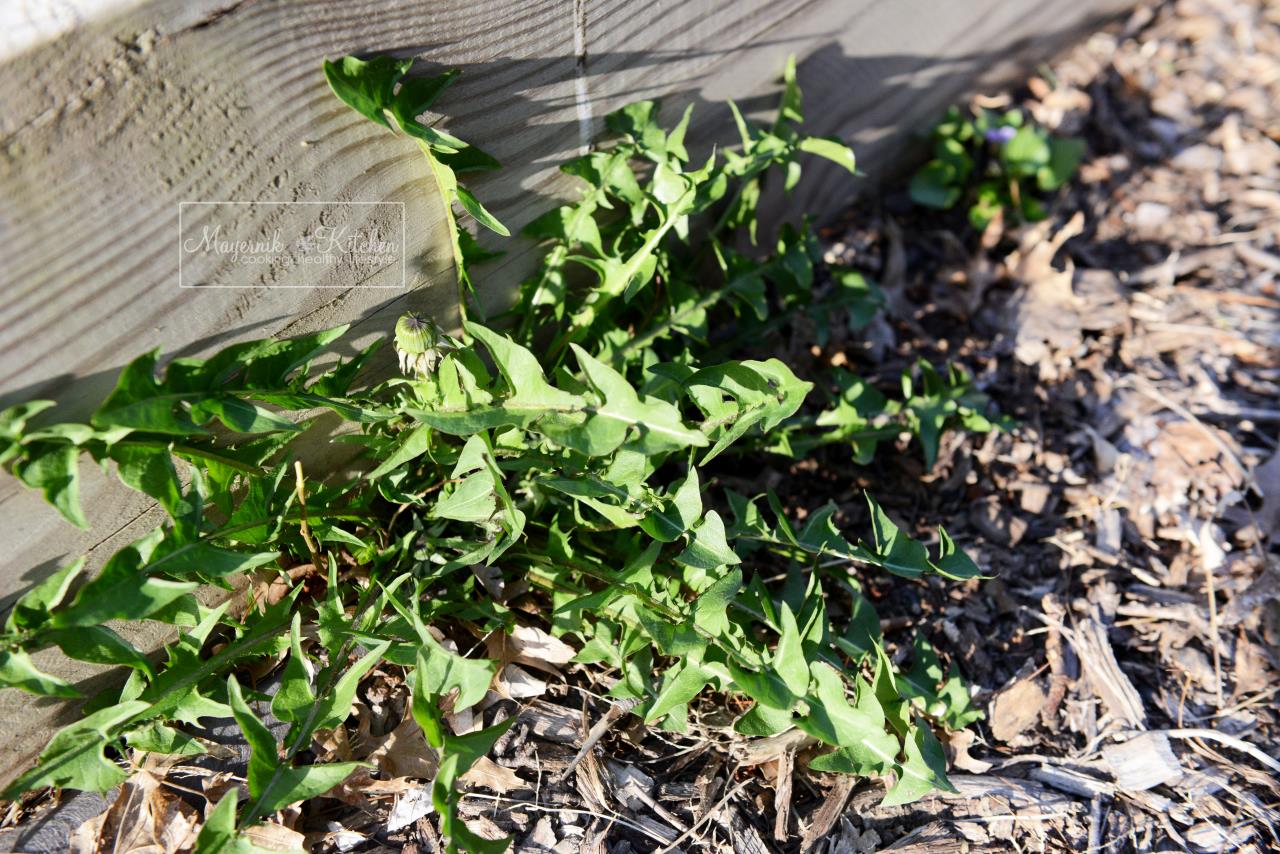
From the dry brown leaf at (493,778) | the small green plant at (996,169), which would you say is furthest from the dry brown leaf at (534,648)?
the small green plant at (996,169)

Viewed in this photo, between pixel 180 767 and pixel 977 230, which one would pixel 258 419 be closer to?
pixel 180 767

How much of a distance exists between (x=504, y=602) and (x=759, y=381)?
0.75 meters

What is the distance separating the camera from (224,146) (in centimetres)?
149

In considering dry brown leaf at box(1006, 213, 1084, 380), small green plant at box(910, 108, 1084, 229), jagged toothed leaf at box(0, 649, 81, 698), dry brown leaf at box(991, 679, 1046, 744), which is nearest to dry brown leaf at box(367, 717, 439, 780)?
jagged toothed leaf at box(0, 649, 81, 698)

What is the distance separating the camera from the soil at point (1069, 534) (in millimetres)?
1831

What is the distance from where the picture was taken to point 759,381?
157 centimetres

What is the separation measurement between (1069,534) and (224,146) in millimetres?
2011

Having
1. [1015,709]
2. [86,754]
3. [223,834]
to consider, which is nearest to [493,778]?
[223,834]

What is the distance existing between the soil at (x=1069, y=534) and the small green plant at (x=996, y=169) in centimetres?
8

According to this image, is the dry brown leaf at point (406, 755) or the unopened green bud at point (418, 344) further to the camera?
the dry brown leaf at point (406, 755)

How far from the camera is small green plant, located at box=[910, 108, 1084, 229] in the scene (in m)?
3.03

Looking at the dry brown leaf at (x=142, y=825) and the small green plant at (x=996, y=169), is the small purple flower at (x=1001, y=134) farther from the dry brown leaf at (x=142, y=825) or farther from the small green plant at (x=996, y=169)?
the dry brown leaf at (x=142, y=825)

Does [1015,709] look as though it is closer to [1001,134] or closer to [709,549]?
[709,549]

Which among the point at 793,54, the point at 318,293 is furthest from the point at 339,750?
the point at 793,54
